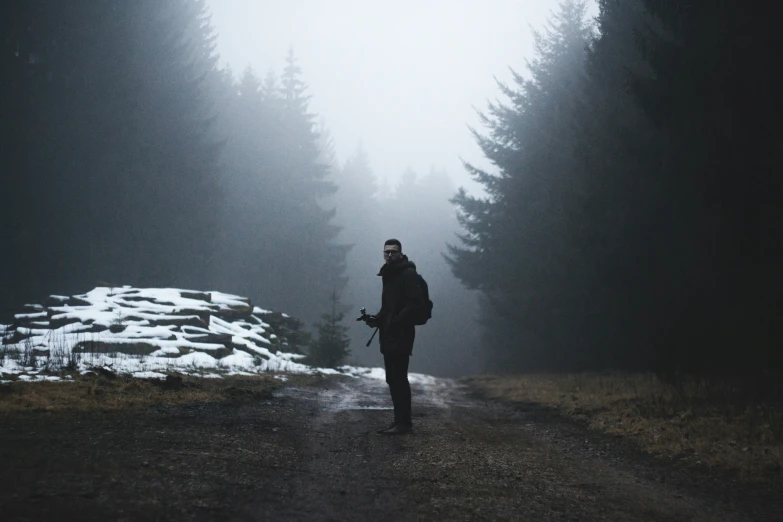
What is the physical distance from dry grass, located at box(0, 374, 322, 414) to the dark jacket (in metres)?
3.17

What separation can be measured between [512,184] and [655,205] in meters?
11.3

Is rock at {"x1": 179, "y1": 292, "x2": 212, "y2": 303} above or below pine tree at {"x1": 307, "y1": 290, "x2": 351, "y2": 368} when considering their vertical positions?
above

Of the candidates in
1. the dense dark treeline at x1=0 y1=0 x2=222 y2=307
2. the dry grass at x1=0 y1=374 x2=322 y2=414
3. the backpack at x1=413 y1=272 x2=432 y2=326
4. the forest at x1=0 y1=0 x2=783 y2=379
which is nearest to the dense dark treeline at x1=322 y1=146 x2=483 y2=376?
the forest at x1=0 y1=0 x2=783 y2=379

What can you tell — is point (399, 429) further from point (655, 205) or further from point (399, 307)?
point (655, 205)

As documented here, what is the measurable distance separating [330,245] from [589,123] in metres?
25.8

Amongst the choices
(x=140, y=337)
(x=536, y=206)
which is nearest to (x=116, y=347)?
(x=140, y=337)

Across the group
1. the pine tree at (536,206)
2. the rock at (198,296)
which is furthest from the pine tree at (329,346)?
the pine tree at (536,206)

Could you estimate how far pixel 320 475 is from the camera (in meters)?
4.18

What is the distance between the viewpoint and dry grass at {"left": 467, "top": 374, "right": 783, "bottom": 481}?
502 centimetres

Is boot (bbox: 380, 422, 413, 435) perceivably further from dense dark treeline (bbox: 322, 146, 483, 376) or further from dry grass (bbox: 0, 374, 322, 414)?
dense dark treeline (bbox: 322, 146, 483, 376)

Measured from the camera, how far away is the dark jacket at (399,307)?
6562mm

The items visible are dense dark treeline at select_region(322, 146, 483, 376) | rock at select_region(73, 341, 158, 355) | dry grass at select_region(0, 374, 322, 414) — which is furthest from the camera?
dense dark treeline at select_region(322, 146, 483, 376)

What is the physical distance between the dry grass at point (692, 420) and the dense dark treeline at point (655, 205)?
148 cm

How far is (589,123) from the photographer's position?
14.9 metres
